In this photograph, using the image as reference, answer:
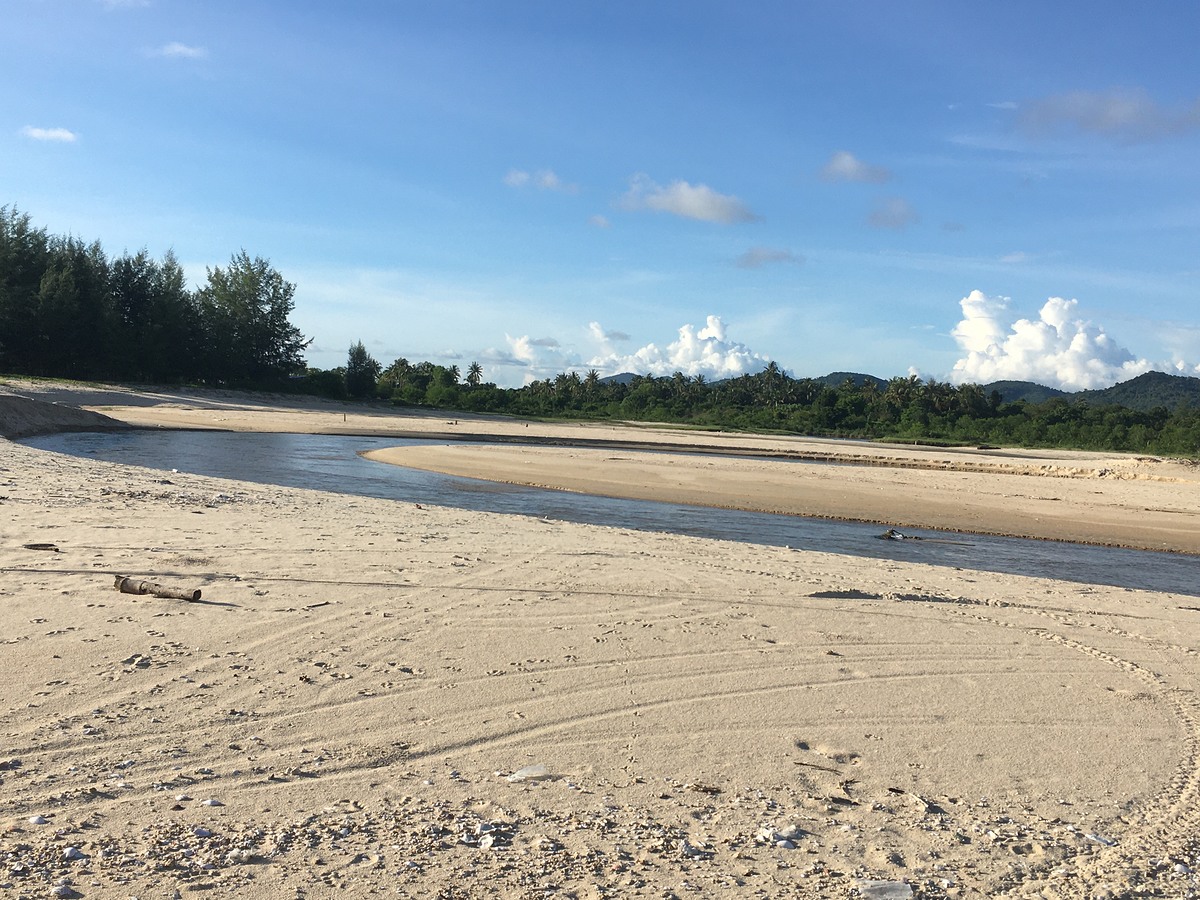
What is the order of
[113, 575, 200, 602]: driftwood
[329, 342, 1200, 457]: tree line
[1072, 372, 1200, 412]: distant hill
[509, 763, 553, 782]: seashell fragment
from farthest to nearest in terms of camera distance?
[1072, 372, 1200, 412]: distant hill, [329, 342, 1200, 457]: tree line, [113, 575, 200, 602]: driftwood, [509, 763, 553, 782]: seashell fragment

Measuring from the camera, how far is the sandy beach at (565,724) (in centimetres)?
396

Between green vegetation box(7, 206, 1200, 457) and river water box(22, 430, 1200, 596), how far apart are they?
1455 inches

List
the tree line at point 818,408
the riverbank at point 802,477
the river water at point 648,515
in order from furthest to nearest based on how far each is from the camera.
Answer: the tree line at point 818,408
the riverbank at point 802,477
the river water at point 648,515

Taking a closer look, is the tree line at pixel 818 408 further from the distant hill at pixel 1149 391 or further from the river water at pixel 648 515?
the distant hill at pixel 1149 391

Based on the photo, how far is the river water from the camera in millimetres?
15172

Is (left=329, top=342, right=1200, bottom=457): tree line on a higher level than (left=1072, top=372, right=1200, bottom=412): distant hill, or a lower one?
lower

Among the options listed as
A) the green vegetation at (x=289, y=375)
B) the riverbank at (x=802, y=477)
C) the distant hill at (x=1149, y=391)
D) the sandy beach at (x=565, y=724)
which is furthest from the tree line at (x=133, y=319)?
the distant hill at (x=1149, y=391)

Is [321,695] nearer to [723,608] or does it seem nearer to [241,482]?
[723,608]

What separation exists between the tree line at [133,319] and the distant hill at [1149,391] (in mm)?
Result: 160305

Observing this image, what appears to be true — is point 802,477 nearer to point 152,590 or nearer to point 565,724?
point 152,590

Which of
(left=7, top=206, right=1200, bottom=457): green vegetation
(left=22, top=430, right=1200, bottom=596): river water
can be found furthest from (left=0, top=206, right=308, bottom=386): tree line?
(left=22, top=430, right=1200, bottom=596): river water

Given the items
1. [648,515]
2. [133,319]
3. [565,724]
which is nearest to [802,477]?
[648,515]

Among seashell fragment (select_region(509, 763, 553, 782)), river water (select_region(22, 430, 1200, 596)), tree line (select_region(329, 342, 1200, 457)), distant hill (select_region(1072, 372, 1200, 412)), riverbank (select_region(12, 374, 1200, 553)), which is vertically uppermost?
distant hill (select_region(1072, 372, 1200, 412))

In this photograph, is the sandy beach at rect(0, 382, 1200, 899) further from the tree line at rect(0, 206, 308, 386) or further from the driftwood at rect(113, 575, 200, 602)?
the tree line at rect(0, 206, 308, 386)
